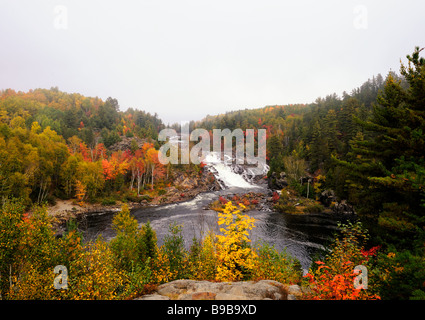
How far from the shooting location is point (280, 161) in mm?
56875

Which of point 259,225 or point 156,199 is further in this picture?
point 156,199

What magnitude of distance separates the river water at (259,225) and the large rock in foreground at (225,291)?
1134 centimetres

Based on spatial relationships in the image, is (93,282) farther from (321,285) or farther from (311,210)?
(311,210)

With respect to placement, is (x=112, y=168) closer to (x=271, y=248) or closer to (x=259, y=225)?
(x=259, y=225)

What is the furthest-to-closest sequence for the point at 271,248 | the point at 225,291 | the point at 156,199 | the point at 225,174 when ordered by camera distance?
1. the point at 225,174
2. the point at 156,199
3. the point at 271,248
4. the point at 225,291

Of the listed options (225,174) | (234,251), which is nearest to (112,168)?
(225,174)

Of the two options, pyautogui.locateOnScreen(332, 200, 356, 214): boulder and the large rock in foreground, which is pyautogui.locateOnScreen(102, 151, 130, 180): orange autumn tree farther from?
pyautogui.locateOnScreen(332, 200, 356, 214): boulder

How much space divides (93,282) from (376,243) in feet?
45.3

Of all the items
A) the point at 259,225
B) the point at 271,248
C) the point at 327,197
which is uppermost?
the point at 271,248

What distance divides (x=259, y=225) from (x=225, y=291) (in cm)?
2439

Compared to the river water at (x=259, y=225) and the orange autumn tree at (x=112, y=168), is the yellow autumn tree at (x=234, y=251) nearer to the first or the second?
the river water at (x=259, y=225)

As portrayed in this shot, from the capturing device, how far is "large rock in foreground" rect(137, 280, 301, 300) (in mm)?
6305

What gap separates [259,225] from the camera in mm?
29500
